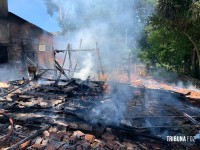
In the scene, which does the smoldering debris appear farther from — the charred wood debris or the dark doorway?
the dark doorway

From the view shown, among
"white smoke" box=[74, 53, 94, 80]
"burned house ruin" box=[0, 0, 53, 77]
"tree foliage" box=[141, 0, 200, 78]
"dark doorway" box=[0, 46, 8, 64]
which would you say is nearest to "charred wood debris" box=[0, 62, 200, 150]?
"dark doorway" box=[0, 46, 8, 64]

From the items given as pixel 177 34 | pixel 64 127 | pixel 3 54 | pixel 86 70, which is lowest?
pixel 64 127

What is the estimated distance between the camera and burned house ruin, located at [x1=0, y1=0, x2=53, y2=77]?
1666 cm

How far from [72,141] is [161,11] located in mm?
15429

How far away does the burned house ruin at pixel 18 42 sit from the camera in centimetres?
1666

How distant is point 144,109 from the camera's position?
342 inches

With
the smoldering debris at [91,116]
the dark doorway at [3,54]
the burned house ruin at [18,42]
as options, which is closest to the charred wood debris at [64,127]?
the smoldering debris at [91,116]

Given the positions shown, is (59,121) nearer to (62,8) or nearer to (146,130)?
(146,130)

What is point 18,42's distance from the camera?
17984 millimetres

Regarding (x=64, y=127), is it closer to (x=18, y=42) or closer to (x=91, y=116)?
(x=91, y=116)

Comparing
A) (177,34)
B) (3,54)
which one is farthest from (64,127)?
(177,34)

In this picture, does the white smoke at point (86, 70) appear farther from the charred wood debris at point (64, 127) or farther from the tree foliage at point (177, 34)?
the charred wood debris at point (64, 127)

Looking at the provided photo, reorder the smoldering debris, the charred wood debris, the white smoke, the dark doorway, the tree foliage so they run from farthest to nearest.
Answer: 1. the white smoke
2. the tree foliage
3. the dark doorway
4. the smoldering debris
5. the charred wood debris

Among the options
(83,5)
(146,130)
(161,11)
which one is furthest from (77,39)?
(146,130)
